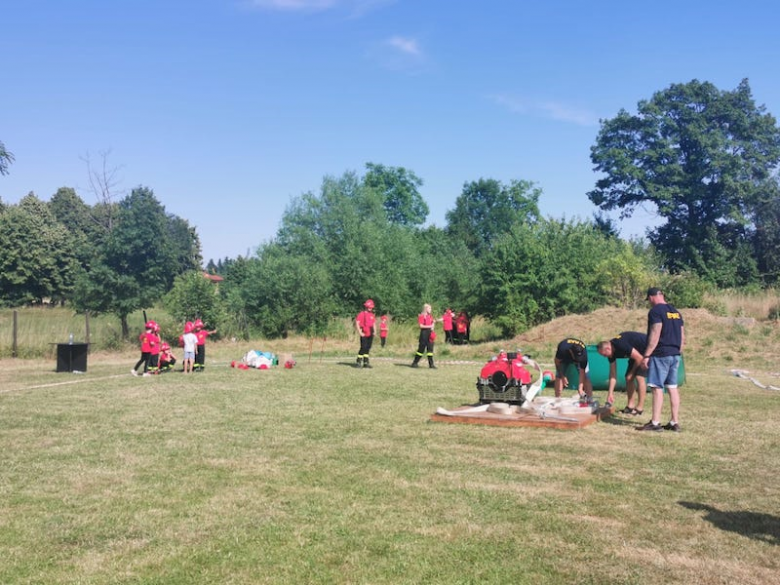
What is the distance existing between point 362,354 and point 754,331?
570 inches

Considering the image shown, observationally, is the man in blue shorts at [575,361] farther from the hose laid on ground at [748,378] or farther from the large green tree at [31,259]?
the large green tree at [31,259]

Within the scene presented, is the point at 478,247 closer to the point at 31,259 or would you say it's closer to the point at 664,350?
the point at 31,259

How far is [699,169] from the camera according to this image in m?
52.0

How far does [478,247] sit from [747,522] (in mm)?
70101

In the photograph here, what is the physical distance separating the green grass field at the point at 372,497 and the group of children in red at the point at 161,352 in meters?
5.85

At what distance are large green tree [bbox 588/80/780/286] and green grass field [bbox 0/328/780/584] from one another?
138 ft

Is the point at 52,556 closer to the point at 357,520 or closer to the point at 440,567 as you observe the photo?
the point at 357,520

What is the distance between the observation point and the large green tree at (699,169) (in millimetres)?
51000

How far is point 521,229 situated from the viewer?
112 ft

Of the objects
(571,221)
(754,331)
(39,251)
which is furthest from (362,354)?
(39,251)

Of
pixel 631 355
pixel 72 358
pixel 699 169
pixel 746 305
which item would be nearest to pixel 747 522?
pixel 631 355

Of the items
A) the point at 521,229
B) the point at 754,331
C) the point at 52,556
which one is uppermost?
the point at 521,229

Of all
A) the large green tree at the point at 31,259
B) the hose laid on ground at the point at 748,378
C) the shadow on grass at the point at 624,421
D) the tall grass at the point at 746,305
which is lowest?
the shadow on grass at the point at 624,421

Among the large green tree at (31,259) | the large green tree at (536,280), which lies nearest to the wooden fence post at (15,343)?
the large green tree at (536,280)
